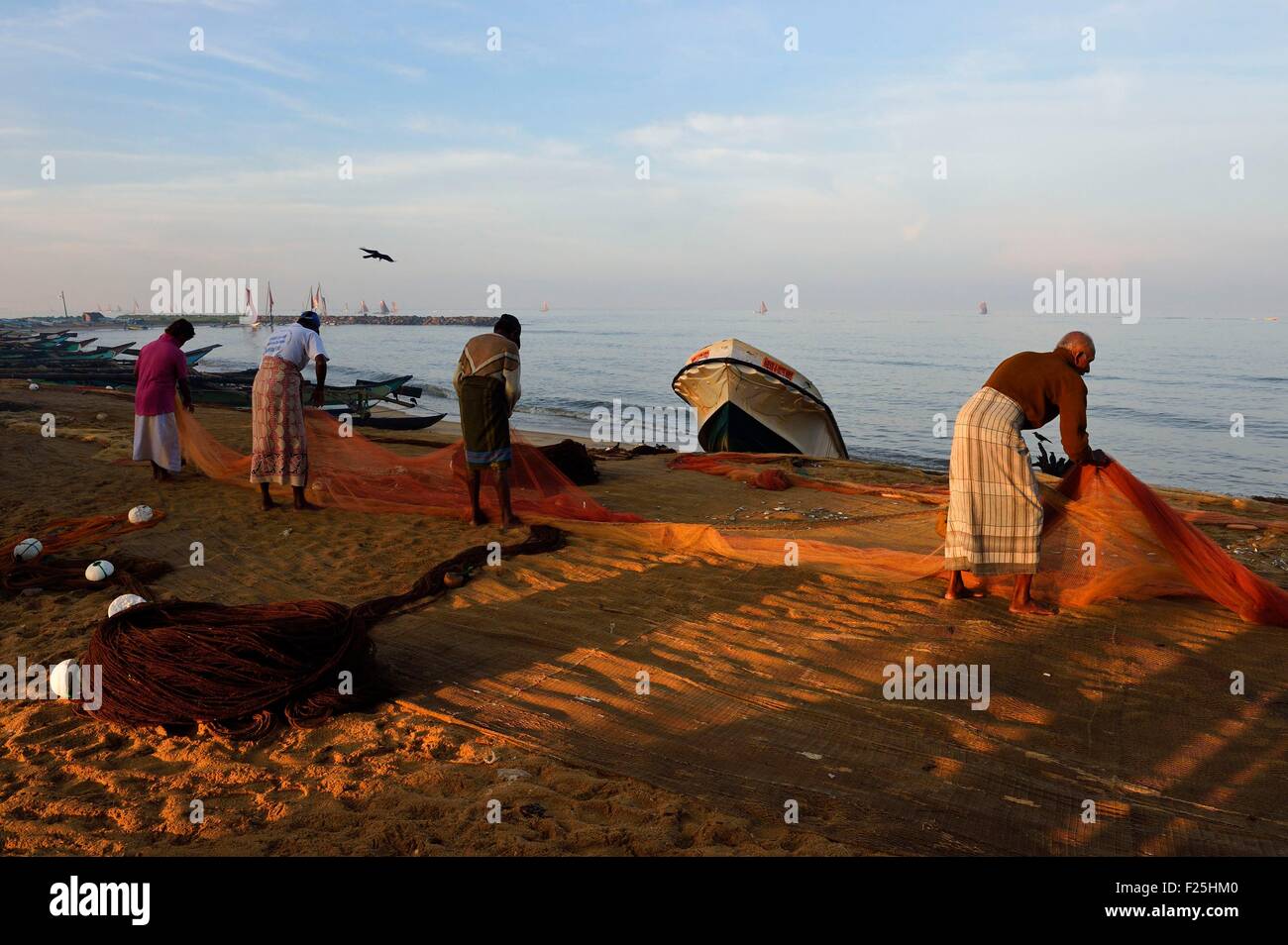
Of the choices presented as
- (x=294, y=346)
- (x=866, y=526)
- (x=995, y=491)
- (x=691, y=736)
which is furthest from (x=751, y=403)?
(x=691, y=736)

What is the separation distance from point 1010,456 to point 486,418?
3730mm

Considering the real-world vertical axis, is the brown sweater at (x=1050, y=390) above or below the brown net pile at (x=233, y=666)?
above

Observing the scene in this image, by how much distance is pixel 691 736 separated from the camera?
337cm

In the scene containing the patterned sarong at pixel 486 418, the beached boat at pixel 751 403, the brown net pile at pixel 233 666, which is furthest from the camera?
the beached boat at pixel 751 403

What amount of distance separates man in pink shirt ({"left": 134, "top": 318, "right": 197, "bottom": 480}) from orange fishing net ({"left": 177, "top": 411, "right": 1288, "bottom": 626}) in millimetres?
174

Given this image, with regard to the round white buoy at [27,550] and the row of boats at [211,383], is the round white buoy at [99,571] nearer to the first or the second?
the round white buoy at [27,550]

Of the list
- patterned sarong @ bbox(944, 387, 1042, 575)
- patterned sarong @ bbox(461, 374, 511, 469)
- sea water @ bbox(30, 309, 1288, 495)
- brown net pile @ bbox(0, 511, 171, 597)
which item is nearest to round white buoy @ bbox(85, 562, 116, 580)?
brown net pile @ bbox(0, 511, 171, 597)

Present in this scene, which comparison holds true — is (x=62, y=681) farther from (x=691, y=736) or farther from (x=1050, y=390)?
(x=1050, y=390)

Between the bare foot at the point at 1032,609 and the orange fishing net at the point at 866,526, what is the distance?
189mm

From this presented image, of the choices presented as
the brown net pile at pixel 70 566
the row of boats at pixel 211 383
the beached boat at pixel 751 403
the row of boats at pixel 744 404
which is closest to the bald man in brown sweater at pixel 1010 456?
the brown net pile at pixel 70 566

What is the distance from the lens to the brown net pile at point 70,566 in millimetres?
5156

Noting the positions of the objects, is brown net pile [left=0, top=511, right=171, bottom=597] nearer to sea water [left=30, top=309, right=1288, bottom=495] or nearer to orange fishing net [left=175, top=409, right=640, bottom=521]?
orange fishing net [left=175, top=409, right=640, bottom=521]
